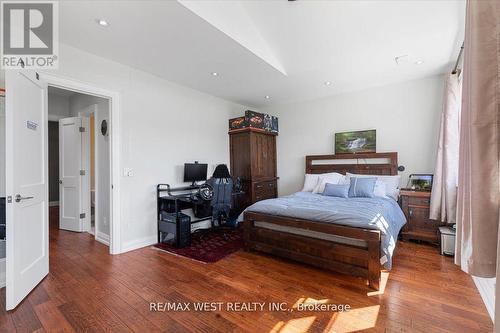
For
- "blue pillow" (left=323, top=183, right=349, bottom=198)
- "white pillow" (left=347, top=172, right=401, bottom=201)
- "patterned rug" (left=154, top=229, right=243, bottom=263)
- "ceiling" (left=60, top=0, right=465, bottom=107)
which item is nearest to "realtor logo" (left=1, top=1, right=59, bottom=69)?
"ceiling" (left=60, top=0, right=465, bottom=107)

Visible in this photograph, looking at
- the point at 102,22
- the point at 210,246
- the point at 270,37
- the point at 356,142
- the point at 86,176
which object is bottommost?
the point at 210,246

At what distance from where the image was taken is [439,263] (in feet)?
8.96

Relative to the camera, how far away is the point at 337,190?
367cm

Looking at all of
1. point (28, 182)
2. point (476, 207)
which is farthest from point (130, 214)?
point (476, 207)

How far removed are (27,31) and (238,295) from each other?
3.27 metres

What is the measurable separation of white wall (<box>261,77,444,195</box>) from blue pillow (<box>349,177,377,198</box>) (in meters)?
0.94

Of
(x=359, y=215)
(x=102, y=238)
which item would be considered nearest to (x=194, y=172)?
(x=102, y=238)

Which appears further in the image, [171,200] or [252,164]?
[252,164]

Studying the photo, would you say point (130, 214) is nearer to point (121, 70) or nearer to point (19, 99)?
point (19, 99)

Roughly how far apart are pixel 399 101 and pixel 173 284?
4.53 metres

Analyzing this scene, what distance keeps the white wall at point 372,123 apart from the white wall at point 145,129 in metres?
2.05

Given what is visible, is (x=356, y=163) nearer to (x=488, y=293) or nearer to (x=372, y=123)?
(x=372, y=123)

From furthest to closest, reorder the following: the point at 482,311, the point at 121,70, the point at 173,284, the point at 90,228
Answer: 1. the point at 90,228
2. the point at 121,70
3. the point at 173,284
4. the point at 482,311

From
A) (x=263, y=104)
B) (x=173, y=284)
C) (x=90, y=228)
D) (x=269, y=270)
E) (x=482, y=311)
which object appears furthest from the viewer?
(x=263, y=104)
